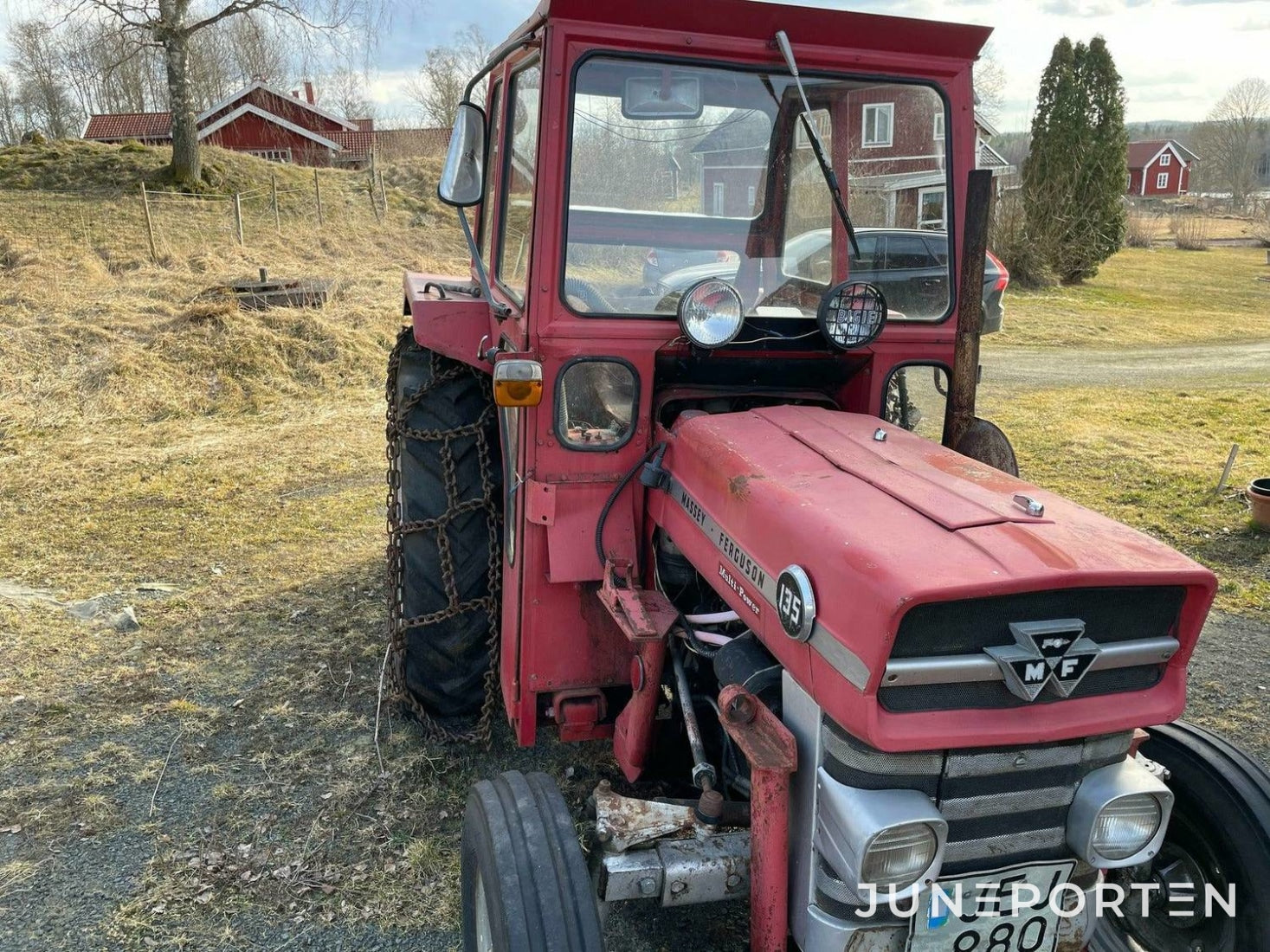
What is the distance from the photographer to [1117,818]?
1.81 metres

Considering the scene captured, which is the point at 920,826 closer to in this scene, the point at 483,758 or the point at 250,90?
the point at 483,758

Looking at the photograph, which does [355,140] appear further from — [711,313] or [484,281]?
[711,313]

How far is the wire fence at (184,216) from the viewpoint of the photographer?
1484 centimetres

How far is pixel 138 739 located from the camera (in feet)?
11.9

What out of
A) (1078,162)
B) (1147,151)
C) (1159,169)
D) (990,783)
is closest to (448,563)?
(990,783)

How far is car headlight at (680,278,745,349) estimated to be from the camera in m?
2.45

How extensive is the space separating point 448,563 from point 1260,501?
5.22 m

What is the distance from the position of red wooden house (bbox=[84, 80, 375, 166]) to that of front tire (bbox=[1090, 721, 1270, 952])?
31369 millimetres

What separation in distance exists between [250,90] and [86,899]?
3653 cm

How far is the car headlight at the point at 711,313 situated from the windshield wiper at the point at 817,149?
17.0 inches

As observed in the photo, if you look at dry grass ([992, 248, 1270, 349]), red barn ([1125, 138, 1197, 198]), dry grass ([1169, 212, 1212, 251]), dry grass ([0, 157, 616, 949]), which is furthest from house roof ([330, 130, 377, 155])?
red barn ([1125, 138, 1197, 198])

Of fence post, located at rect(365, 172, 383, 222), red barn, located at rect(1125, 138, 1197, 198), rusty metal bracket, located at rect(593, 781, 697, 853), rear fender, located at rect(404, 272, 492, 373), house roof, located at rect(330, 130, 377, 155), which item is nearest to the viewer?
rusty metal bracket, located at rect(593, 781, 697, 853)

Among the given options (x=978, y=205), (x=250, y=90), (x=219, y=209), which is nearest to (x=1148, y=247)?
(x=219, y=209)

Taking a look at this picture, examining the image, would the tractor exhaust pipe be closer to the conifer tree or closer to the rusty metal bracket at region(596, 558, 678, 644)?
the rusty metal bracket at region(596, 558, 678, 644)
